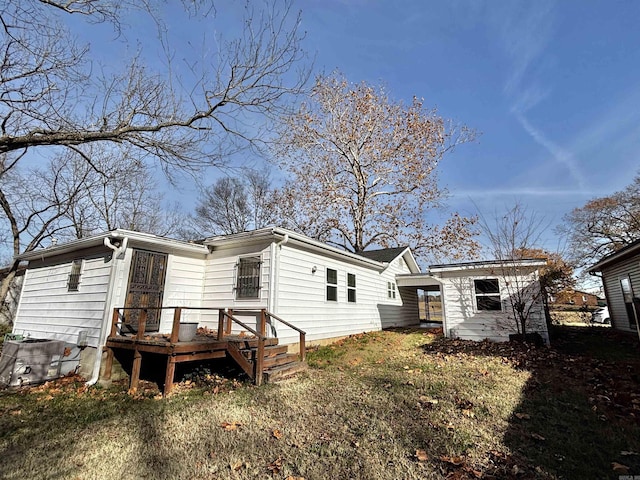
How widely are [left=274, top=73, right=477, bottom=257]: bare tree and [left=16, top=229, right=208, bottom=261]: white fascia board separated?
10.6m

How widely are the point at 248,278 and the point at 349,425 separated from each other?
506cm

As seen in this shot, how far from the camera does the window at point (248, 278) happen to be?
324 inches

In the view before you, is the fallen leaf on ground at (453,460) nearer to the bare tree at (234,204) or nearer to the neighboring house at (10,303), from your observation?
the neighboring house at (10,303)

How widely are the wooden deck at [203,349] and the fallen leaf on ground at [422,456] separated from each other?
361cm

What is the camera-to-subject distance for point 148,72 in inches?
237

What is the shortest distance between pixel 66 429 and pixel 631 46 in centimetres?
1502

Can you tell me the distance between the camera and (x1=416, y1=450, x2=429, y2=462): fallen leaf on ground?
3262mm

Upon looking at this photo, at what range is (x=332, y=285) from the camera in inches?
414

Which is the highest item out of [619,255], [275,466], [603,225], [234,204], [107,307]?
[234,204]

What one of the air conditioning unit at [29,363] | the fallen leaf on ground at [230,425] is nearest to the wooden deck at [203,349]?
the air conditioning unit at [29,363]

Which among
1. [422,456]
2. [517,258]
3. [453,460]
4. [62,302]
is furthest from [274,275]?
[517,258]

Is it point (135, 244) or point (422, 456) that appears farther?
point (135, 244)

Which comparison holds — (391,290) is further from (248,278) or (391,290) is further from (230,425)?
(230,425)

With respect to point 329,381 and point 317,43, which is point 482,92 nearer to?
point 317,43
